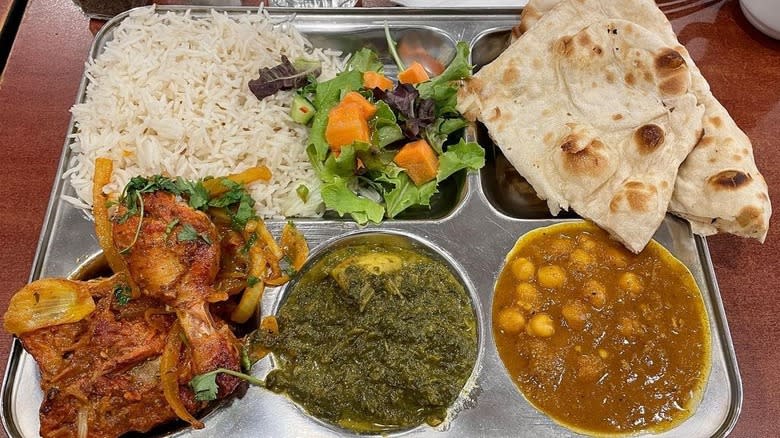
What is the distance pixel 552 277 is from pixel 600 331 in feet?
1.03

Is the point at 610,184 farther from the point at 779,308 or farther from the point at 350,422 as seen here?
the point at 350,422

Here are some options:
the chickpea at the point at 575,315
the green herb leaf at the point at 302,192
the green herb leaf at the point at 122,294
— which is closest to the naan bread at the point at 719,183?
the chickpea at the point at 575,315

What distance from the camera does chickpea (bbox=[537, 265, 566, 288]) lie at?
8.79ft

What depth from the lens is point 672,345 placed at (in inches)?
101

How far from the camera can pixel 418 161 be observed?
2.99 metres

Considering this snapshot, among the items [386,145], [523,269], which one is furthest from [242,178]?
[523,269]

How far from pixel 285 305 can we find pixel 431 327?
0.70 meters

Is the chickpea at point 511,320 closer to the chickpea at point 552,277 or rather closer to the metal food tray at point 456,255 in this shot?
the metal food tray at point 456,255

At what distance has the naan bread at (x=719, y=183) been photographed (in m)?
2.65

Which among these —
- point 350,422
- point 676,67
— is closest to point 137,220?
point 350,422

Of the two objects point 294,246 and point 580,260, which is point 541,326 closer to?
point 580,260

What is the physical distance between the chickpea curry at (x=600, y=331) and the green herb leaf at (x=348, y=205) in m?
0.70

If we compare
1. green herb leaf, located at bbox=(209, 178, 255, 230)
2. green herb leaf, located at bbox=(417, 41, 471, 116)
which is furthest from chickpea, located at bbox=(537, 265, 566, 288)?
green herb leaf, located at bbox=(209, 178, 255, 230)

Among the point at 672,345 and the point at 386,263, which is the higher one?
the point at 386,263
